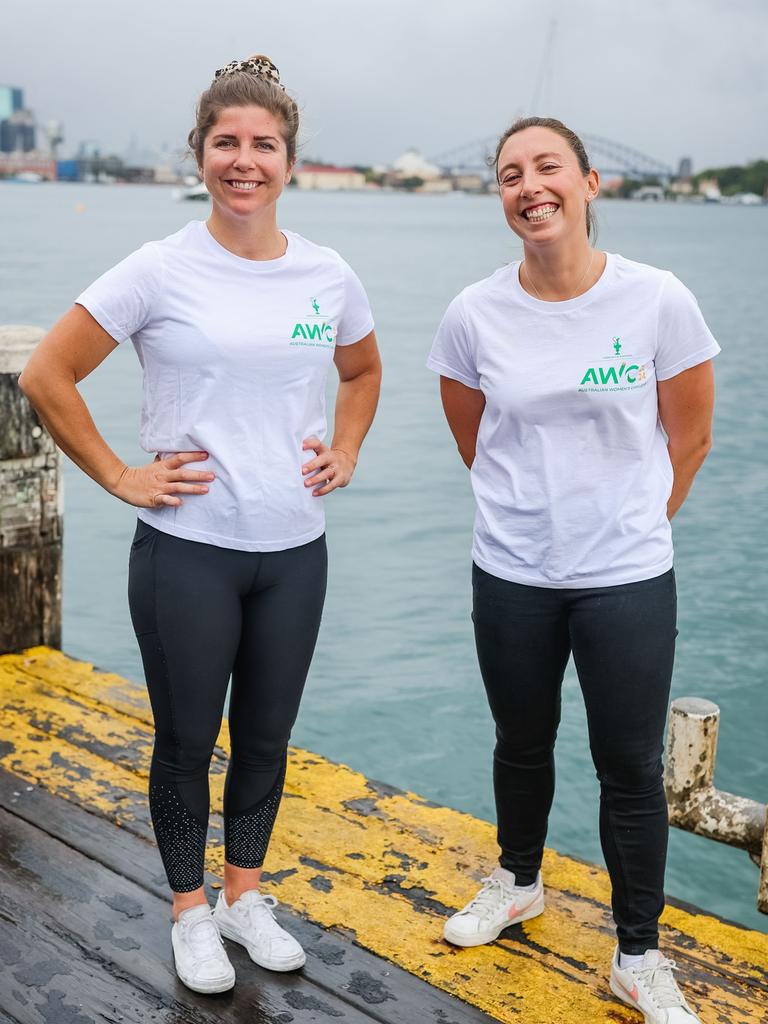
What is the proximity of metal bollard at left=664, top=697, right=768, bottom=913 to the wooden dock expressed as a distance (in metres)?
0.48

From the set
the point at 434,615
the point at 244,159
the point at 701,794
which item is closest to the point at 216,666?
the point at 244,159

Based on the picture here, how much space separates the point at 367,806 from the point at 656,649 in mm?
1199

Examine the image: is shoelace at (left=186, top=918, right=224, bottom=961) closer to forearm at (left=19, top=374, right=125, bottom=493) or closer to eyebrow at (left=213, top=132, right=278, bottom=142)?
forearm at (left=19, top=374, right=125, bottom=493)

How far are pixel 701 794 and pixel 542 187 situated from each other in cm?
186

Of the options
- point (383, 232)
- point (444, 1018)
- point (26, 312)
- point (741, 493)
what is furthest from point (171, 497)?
point (383, 232)

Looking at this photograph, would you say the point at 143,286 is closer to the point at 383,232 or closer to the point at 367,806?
the point at 367,806

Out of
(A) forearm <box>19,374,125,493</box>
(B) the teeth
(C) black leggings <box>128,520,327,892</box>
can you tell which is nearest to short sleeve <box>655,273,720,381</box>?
(B) the teeth

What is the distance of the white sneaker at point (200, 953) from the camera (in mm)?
2396

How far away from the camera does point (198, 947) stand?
8.01 feet

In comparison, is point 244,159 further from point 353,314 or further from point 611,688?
point 611,688

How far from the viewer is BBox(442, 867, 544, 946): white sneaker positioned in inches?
103

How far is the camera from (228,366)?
7.33ft

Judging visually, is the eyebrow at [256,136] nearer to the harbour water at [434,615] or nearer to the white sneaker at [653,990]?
the harbour water at [434,615]

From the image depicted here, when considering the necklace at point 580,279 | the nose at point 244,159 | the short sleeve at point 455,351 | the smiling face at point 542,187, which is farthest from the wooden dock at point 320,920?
the nose at point 244,159
